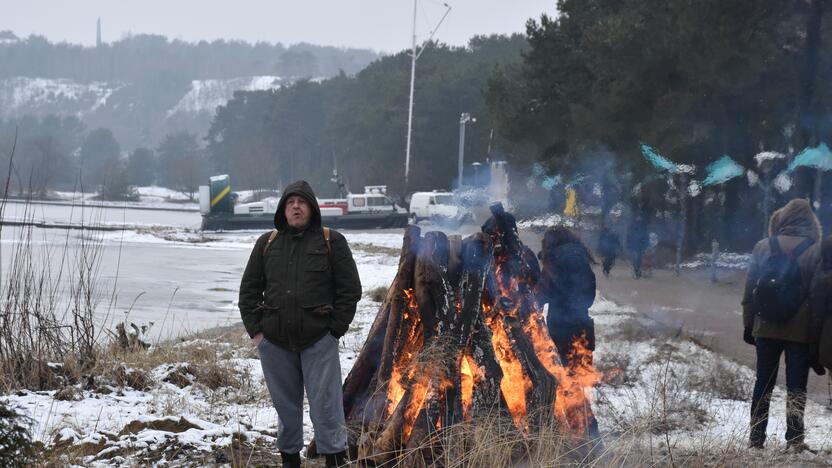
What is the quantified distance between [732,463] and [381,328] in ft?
7.51

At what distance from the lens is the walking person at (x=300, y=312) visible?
15.6ft

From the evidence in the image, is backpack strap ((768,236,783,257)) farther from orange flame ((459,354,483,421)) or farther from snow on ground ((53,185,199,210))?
snow on ground ((53,185,199,210))

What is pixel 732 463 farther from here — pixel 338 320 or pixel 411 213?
pixel 411 213

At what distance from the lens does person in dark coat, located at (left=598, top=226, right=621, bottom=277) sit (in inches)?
733

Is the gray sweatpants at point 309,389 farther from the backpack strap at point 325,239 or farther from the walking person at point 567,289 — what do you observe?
the walking person at point 567,289

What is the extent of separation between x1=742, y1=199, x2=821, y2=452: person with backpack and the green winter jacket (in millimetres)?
2932

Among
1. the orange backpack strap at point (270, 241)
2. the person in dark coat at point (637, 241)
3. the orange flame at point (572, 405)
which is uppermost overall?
the orange backpack strap at point (270, 241)

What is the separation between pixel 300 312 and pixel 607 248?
15.3m

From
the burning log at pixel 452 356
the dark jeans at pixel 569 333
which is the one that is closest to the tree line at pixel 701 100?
the dark jeans at pixel 569 333

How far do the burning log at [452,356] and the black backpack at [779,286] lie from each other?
1.45m

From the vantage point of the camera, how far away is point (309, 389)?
191 inches

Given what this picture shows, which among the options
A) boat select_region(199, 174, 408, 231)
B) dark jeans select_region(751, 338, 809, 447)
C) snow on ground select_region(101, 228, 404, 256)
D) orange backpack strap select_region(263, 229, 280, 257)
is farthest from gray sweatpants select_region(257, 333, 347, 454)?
boat select_region(199, 174, 408, 231)

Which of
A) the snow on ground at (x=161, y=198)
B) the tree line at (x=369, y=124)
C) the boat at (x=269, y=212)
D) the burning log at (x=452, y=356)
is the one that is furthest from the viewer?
the snow on ground at (x=161, y=198)

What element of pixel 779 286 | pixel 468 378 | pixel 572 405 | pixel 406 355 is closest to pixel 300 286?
pixel 406 355
